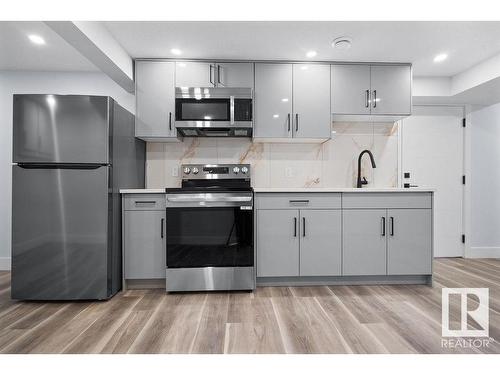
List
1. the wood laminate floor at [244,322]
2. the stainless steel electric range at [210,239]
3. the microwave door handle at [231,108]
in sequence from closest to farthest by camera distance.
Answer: the wood laminate floor at [244,322] < the stainless steel electric range at [210,239] < the microwave door handle at [231,108]

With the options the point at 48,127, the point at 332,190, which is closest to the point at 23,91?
the point at 48,127

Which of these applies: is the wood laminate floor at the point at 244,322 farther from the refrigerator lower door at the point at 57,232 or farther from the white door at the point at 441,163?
the white door at the point at 441,163

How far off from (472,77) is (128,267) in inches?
160

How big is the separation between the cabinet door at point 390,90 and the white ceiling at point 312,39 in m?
0.11

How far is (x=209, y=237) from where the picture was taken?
242cm

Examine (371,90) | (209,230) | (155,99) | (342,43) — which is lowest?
(209,230)

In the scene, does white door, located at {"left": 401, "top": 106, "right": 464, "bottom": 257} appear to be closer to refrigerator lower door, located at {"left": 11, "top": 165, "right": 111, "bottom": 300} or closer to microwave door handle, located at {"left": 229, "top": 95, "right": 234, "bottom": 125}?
microwave door handle, located at {"left": 229, "top": 95, "right": 234, "bottom": 125}

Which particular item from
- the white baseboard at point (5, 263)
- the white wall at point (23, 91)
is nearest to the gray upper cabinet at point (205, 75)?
the white wall at point (23, 91)

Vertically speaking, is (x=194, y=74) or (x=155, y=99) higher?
(x=194, y=74)

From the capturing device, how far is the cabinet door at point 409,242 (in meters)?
2.55

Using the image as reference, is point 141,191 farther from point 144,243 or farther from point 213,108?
point 213,108

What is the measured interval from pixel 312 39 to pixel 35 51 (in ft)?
8.72

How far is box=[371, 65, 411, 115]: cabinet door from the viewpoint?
286cm

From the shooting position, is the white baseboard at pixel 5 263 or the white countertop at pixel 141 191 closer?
the white countertop at pixel 141 191
